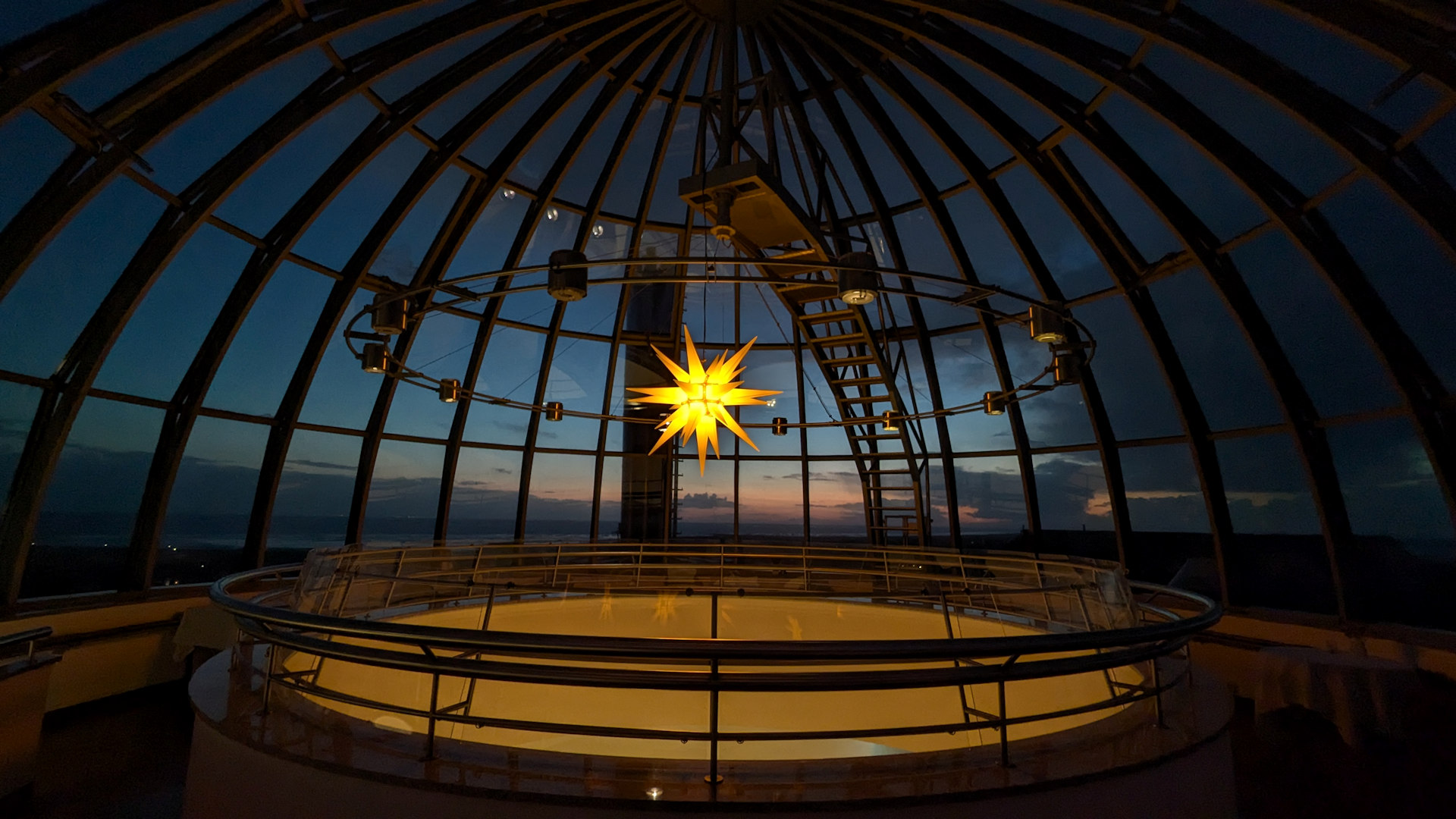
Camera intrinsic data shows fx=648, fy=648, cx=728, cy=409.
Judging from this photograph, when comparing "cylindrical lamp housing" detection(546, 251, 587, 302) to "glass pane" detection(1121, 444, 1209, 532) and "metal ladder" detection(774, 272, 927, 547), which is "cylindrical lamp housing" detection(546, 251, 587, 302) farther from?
"glass pane" detection(1121, 444, 1209, 532)

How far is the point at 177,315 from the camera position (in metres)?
11.1

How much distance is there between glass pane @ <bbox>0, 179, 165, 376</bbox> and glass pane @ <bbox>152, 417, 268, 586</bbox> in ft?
7.30

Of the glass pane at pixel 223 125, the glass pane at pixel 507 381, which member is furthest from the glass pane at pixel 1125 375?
the glass pane at pixel 223 125

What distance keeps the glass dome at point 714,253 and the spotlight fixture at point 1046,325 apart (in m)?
0.54

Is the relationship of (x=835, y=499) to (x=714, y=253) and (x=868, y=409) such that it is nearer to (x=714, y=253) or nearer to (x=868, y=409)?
(x=868, y=409)

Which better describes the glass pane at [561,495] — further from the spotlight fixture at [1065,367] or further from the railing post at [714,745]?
the railing post at [714,745]

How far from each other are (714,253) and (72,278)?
1108cm

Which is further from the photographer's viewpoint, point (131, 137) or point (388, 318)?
point (131, 137)

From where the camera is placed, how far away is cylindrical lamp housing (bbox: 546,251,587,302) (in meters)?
5.56

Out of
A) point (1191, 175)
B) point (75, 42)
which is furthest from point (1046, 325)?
point (75, 42)

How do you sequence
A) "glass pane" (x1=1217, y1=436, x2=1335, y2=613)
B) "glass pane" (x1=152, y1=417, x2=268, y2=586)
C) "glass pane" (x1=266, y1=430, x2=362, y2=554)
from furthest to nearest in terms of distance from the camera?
"glass pane" (x1=266, y1=430, x2=362, y2=554) → "glass pane" (x1=152, y1=417, x2=268, y2=586) → "glass pane" (x1=1217, y1=436, x2=1335, y2=613)

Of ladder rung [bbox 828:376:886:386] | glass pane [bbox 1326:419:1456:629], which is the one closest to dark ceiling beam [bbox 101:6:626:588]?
ladder rung [bbox 828:376:886:386]

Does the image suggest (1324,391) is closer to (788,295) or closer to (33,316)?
(788,295)

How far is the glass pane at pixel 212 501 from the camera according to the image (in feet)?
37.4
